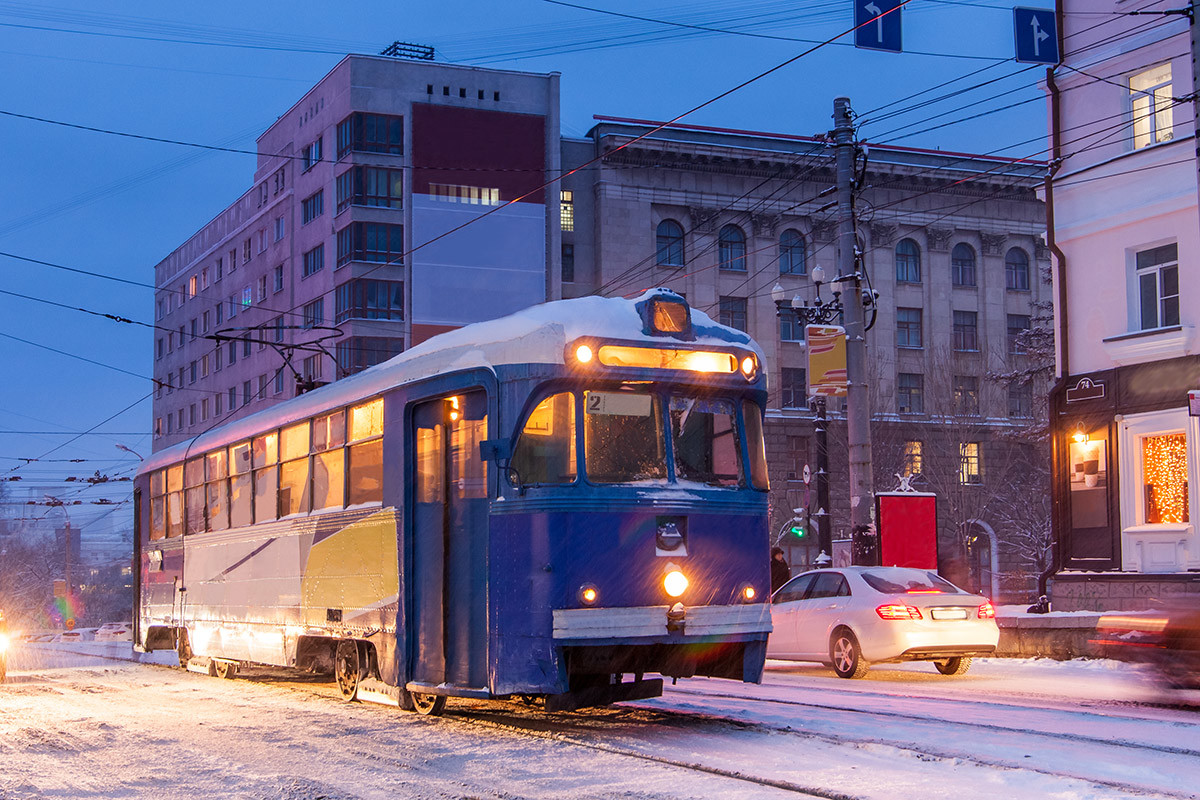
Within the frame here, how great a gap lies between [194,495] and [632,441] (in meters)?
10.2

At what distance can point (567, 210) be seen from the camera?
2343 inches

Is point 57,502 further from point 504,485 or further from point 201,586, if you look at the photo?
point 504,485

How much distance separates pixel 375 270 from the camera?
195 feet

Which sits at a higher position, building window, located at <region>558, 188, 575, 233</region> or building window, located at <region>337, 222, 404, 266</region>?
building window, located at <region>558, 188, 575, 233</region>

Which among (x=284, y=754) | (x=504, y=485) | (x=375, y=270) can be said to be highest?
(x=375, y=270)

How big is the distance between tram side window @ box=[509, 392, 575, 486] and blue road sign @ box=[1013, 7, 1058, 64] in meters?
15.5

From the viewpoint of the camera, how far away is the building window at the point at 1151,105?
24.8m

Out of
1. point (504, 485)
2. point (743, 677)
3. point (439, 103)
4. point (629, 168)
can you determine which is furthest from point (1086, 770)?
point (439, 103)

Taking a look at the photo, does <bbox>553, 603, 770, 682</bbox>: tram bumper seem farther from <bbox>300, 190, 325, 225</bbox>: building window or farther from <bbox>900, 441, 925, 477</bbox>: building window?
<bbox>300, 190, 325, 225</bbox>: building window

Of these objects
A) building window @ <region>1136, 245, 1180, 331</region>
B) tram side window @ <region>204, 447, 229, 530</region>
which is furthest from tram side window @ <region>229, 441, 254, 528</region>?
building window @ <region>1136, 245, 1180, 331</region>

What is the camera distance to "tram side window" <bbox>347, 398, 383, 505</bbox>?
12500 millimetres

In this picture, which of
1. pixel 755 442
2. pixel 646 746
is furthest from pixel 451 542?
pixel 755 442

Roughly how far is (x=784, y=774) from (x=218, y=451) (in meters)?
11.3

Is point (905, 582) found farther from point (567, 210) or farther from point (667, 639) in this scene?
point (567, 210)
